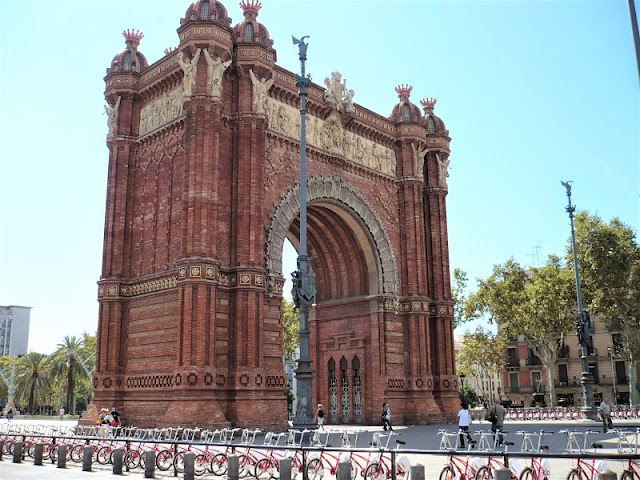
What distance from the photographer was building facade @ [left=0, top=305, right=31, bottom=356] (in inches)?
6280

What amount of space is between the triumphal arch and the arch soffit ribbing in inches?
3.3

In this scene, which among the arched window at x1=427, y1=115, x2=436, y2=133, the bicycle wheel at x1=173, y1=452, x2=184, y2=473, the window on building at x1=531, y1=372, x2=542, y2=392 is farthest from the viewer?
the window on building at x1=531, y1=372, x2=542, y2=392

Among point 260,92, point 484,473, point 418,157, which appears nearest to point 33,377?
point 418,157

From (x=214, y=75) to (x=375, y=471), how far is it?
19404mm

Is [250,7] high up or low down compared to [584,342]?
up

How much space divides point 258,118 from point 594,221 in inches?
1120

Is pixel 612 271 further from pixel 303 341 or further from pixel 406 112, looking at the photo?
pixel 303 341

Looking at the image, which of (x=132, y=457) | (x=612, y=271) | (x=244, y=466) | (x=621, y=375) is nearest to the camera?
(x=244, y=466)

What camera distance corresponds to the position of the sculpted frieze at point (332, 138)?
30.5 m

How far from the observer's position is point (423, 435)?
2573 centimetres

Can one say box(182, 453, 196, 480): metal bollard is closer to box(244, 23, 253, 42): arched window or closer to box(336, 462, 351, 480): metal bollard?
box(336, 462, 351, 480): metal bollard

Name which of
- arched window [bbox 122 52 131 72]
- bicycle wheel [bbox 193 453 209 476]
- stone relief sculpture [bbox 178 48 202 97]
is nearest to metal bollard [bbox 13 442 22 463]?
bicycle wheel [bbox 193 453 209 476]

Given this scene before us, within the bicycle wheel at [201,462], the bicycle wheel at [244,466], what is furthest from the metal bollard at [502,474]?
the bicycle wheel at [201,462]

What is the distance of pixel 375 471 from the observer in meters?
12.6
